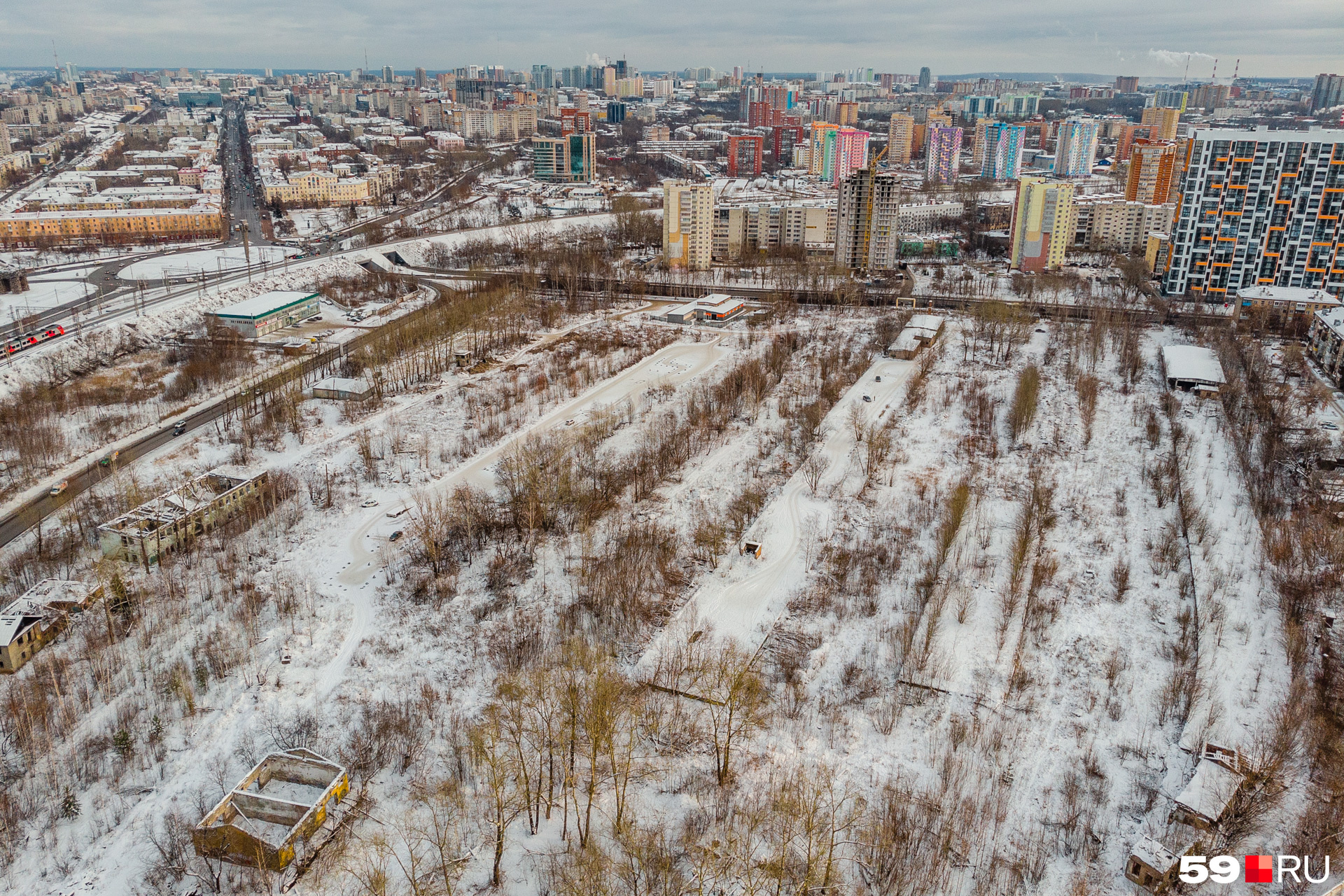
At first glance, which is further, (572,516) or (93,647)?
(572,516)

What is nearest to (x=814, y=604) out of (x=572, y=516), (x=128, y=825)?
(x=572, y=516)

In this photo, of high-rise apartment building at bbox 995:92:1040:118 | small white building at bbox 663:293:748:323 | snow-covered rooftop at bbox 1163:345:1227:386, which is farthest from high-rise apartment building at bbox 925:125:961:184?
snow-covered rooftop at bbox 1163:345:1227:386

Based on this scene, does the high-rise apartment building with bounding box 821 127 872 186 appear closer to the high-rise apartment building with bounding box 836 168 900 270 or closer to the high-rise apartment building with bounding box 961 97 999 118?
the high-rise apartment building with bounding box 836 168 900 270

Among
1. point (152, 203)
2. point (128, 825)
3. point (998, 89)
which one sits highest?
point (998, 89)

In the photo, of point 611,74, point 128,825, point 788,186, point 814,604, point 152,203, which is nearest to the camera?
point 128,825

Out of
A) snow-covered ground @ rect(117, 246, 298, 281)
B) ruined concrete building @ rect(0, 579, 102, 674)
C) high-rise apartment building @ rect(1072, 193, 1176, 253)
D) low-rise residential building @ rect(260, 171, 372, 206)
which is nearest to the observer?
ruined concrete building @ rect(0, 579, 102, 674)

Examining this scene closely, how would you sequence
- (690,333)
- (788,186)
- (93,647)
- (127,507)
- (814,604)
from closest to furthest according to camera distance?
1. (93,647)
2. (814,604)
3. (127,507)
4. (690,333)
5. (788,186)

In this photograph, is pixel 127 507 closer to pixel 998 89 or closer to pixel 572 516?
pixel 572 516
